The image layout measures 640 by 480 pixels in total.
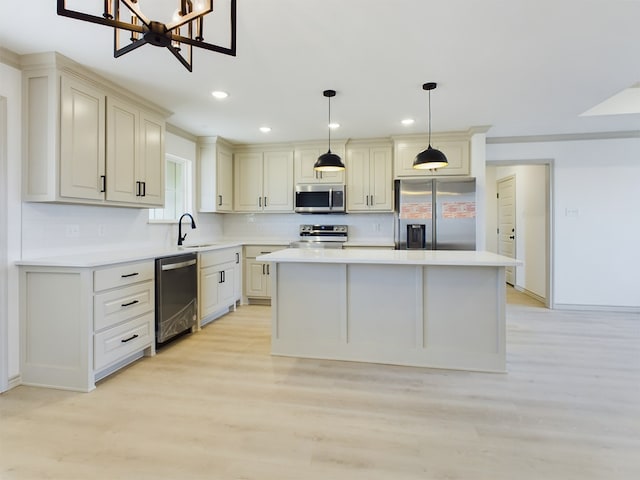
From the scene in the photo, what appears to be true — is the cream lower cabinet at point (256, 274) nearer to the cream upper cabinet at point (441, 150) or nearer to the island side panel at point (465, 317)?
the cream upper cabinet at point (441, 150)

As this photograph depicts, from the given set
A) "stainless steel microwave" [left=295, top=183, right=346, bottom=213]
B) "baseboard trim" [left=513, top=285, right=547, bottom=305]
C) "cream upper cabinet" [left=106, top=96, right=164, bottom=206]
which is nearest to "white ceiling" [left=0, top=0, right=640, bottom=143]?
"cream upper cabinet" [left=106, top=96, right=164, bottom=206]

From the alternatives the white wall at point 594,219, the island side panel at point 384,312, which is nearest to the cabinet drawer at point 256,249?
the island side panel at point 384,312

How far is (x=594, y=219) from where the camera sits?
185 inches

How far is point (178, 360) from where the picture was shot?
9.87 ft

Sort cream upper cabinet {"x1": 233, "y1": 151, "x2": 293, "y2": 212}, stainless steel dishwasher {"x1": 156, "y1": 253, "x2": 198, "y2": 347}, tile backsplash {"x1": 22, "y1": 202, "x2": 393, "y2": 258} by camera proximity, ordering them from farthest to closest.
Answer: cream upper cabinet {"x1": 233, "y1": 151, "x2": 293, "y2": 212}, stainless steel dishwasher {"x1": 156, "y1": 253, "x2": 198, "y2": 347}, tile backsplash {"x1": 22, "y1": 202, "x2": 393, "y2": 258}

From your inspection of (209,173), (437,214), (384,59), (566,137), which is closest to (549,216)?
(566,137)

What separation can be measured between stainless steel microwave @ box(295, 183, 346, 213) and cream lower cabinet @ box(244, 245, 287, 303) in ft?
2.21

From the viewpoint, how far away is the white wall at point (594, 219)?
4.61 metres

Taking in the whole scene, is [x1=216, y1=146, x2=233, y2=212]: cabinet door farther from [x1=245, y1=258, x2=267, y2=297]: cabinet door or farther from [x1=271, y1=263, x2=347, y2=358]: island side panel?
[x1=271, y1=263, x2=347, y2=358]: island side panel

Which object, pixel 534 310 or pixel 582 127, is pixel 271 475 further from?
pixel 582 127

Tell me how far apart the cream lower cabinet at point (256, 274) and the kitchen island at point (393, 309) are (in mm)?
1947

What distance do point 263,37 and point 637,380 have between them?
362 cm

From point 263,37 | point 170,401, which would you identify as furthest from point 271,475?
point 263,37

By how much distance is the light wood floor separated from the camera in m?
1.67
